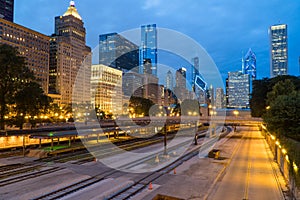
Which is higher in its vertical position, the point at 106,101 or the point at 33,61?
the point at 33,61

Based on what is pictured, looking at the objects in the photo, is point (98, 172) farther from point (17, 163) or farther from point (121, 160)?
point (17, 163)

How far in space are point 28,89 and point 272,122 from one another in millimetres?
42308

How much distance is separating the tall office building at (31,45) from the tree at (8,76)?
117899mm

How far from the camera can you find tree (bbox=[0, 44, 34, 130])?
45.0 meters

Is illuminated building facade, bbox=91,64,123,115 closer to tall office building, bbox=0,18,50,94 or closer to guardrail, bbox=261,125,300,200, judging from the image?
tall office building, bbox=0,18,50,94

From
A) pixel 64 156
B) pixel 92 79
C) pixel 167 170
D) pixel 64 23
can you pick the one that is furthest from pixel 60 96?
pixel 167 170

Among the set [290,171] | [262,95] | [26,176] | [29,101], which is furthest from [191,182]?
[262,95]

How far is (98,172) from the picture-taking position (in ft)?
77.9

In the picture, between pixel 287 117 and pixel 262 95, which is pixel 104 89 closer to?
pixel 262 95

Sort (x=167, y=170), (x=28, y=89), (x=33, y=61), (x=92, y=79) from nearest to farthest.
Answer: (x=167, y=170), (x=28, y=89), (x=33, y=61), (x=92, y=79)

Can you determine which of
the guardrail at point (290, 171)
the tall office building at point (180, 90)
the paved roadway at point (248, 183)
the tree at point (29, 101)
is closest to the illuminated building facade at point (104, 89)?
the tall office building at point (180, 90)

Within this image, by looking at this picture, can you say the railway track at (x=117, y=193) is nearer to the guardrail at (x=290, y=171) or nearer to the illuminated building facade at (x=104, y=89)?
the guardrail at (x=290, y=171)

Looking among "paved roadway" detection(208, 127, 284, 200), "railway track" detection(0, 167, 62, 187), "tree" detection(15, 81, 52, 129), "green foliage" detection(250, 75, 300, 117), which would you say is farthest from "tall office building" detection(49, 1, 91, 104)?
"paved roadway" detection(208, 127, 284, 200)

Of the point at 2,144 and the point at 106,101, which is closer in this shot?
the point at 2,144
